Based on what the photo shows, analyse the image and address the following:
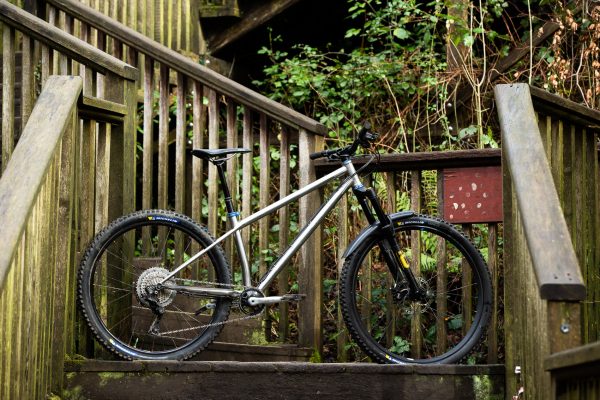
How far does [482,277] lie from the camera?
4957 millimetres

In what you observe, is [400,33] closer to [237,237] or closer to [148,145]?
[148,145]

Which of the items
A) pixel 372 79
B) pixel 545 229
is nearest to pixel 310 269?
pixel 545 229

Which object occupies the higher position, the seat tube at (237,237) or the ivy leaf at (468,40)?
the ivy leaf at (468,40)

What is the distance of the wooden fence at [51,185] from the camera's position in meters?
3.57

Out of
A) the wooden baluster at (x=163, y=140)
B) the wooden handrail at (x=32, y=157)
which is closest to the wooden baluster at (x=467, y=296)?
the wooden baluster at (x=163, y=140)

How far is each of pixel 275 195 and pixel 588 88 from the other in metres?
2.30

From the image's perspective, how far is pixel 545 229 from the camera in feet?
10.9

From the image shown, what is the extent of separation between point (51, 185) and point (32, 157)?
29 cm

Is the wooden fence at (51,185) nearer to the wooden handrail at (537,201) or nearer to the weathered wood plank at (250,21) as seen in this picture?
the wooden handrail at (537,201)

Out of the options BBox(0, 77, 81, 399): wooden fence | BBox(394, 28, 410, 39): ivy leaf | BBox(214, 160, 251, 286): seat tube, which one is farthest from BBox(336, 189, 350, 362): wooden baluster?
BBox(394, 28, 410, 39): ivy leaf

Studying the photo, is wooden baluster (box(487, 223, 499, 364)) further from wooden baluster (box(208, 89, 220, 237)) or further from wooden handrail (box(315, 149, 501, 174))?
wooden baluster (box(208, 89, 220, 237))

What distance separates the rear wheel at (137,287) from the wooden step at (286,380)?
0.62 ft

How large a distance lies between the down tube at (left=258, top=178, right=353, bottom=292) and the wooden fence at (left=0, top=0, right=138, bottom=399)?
762 mm

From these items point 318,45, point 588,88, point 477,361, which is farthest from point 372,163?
point 318,45
